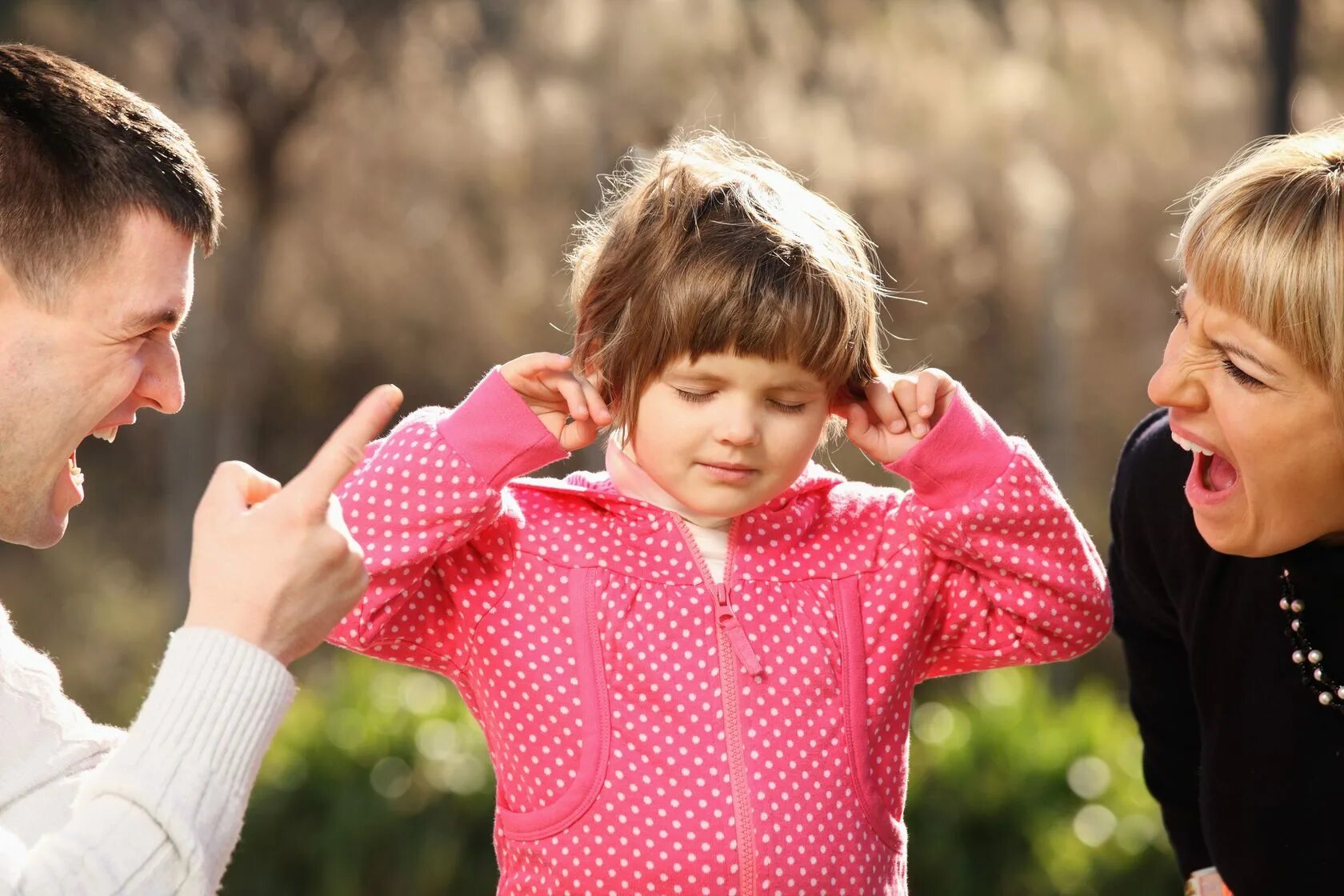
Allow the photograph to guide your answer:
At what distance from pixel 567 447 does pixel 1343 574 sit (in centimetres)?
125

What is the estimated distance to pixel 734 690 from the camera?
2.19 meters

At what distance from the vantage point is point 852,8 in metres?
7.05

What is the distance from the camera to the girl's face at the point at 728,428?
2137 millimetres

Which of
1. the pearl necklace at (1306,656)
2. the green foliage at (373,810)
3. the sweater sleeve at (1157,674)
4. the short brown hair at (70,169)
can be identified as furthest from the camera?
the green foliage at (373,810)

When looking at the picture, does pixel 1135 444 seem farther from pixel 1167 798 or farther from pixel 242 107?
pixel 242 107

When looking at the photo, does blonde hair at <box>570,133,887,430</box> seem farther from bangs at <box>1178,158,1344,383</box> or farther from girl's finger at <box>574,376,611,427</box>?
bangs at <box>1178,158,1344,383</box>

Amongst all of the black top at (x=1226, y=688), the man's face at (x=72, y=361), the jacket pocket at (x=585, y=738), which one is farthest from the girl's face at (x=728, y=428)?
the black top at (x=1226, y=688)

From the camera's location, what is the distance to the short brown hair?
1.96 metres

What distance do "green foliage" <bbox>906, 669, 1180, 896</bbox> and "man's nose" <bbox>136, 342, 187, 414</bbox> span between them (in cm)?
276

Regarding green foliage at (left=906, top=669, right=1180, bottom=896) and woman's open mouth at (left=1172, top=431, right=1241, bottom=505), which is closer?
woman's open mouth at (left=1172, top=431, right=1241, bottom=505)

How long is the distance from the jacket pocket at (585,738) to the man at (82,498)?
459 mm

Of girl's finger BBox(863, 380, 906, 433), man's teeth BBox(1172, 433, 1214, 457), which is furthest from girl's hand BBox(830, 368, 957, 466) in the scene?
man's teeth BBox(1172, 433, 1214, 457)

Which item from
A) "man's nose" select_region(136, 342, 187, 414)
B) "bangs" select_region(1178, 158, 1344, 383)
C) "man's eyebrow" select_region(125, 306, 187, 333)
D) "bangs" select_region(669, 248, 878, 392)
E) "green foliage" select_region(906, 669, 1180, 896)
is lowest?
"green foliage" select_region(906, 669, 1180, 896)

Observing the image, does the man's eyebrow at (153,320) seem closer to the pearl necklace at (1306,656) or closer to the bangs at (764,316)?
the bangs at (764,316)
